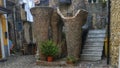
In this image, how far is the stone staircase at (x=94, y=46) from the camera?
11.1 metres

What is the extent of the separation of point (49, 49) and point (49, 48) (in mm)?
46

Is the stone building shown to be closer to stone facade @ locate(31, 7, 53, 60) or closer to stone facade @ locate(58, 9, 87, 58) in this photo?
stone facade @ locate(31, 7, 53, 60)

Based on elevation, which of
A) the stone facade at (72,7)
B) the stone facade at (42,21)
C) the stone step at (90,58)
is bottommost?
the stone step at (90,58)

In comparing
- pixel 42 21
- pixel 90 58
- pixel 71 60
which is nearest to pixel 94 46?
pixel 90 58

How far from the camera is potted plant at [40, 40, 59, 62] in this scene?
1052 centimetres

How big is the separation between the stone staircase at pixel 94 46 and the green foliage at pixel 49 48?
4.93 feet

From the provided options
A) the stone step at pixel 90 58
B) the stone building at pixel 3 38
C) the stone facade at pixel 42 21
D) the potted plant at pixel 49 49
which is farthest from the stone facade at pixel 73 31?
the stone building at pixel 3 38

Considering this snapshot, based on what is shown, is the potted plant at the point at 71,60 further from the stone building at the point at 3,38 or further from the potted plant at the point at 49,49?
the stone building at the point at 3,38

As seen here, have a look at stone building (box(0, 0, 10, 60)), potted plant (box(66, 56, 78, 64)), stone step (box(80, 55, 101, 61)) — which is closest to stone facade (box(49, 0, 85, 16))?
stone building (box(0, 0, 10, 60))

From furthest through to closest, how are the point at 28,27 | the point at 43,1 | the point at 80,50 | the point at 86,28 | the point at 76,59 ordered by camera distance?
the point at 28,27 → the point at 43,1 → the point at 86,28 → the point at 80,50 → the point at 76,59

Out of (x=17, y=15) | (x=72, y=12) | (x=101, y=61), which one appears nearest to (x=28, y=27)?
(x=17, y=15)

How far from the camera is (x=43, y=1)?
723 inches

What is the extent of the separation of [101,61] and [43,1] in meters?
9.22

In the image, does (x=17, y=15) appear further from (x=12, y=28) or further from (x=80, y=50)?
(x=80, y=50)
